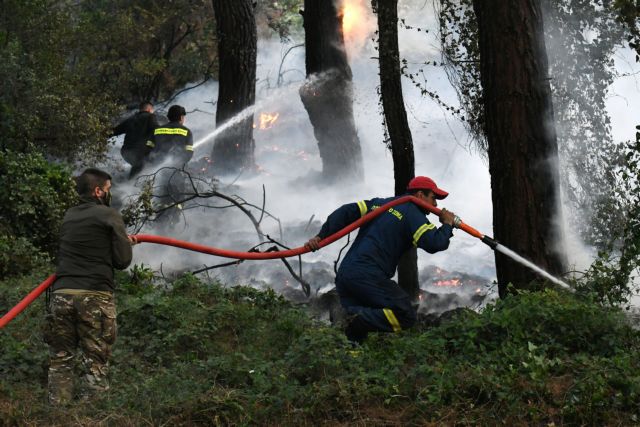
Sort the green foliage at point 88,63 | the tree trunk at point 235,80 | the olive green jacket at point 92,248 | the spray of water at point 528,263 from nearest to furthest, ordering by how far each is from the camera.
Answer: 1. the olive green jacket at point 92,248
2. the spray of water at point 528,263
3. the green foliage at point 88,63
4. the tree trunk at point 235,80

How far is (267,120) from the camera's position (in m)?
23.4

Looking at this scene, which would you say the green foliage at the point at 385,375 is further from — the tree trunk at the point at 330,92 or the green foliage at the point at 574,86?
the tree trunk at the point at 330,92

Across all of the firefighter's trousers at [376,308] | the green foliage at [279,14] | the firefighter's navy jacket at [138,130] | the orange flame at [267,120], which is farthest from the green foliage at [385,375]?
the green foliage at [279,14]

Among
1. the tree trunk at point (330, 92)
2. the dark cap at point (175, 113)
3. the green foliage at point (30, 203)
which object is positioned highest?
the tree trunk at point (330, 92)

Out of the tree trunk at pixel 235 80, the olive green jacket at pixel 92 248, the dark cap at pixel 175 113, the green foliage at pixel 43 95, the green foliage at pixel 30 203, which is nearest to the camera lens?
the olive green jacket at pixel 92 248

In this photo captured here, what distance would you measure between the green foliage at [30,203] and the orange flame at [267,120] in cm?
1081

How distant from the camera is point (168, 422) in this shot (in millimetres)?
6152

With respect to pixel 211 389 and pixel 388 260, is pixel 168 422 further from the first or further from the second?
pixel 388 260

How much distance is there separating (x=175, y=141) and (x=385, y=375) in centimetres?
886

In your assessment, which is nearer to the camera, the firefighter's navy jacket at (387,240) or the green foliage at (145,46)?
the firefighter's navy jacket at (387,240)

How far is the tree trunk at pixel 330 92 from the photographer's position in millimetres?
17781

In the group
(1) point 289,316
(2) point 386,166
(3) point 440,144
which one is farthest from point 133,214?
(3) point 440,144

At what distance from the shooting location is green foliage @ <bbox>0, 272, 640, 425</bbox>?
601cm

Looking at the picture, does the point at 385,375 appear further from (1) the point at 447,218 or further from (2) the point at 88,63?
(2) the point at 88,63
